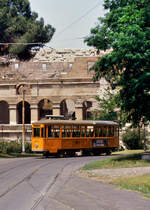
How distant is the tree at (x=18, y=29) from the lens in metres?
81.9

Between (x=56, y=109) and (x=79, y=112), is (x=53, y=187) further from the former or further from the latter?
(x=56, y=109)

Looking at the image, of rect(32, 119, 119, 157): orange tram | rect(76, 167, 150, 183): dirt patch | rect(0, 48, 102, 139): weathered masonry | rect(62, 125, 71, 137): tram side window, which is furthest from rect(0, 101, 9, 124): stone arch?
rect(76, 167, 150, 183): dirt patch

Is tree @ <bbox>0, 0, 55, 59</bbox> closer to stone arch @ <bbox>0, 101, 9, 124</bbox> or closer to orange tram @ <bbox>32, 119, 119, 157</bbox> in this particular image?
stone arch @ <bbox>0, 101, 9, 124</bbox>

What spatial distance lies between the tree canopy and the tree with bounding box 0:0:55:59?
176ft

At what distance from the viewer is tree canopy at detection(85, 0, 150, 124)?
82.0ft

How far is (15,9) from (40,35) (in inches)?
326

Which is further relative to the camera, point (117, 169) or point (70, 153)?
point (70, 153)

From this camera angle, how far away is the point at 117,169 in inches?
965

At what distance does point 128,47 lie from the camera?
25.0 m

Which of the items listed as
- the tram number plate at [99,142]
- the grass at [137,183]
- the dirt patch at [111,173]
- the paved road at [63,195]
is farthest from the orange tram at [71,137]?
the grass at [137,183]

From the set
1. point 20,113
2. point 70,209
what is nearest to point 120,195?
point 70,209

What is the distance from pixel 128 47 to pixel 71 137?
17360 millimetres

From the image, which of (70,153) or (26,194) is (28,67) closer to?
(70,153)

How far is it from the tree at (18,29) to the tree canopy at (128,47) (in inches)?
2115
